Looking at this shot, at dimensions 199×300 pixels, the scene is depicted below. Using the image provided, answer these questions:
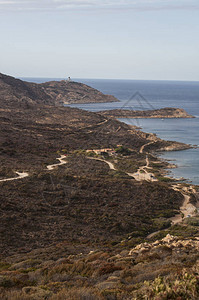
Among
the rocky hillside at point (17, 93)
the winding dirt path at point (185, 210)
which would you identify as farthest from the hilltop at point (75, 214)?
the rocky hillside at point (17, 93)

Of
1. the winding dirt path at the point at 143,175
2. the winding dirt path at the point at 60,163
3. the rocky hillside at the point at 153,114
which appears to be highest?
the rocky hillside at the point at 153,114

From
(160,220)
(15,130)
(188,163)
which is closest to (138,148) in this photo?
(188,163)

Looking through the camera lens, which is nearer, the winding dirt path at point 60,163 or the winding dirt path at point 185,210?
the winding dirt path at point 185,210

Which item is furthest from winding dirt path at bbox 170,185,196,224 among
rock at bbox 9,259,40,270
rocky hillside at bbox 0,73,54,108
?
rocky hillside at bbox 0,73,54,108

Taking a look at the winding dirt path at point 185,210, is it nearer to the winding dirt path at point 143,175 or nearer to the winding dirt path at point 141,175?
the winding dirt path at point 143,175

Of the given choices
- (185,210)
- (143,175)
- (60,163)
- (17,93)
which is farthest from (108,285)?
(17,93)

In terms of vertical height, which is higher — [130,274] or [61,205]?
[130,274]

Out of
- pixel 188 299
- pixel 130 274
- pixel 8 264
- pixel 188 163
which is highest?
pixel 188 299

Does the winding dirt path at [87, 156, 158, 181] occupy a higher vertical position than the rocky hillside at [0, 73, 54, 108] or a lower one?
lower

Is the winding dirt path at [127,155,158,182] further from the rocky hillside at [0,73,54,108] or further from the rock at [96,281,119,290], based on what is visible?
the rocky hillside at [0,73,54,108]

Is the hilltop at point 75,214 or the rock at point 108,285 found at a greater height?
the rock at point 108,285

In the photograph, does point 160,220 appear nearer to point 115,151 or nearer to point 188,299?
point 188,299
